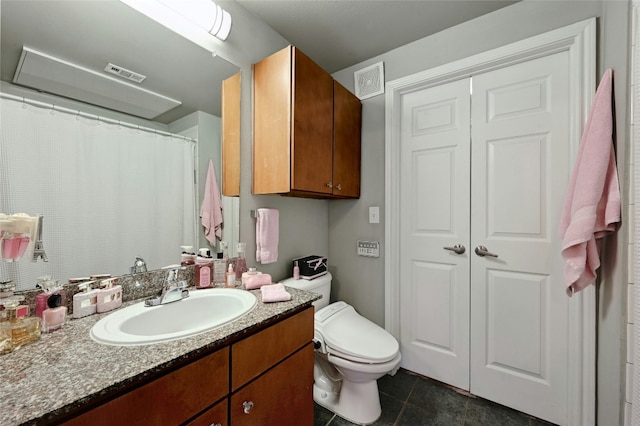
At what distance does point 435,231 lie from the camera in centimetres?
176

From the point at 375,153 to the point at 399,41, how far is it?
77 cm

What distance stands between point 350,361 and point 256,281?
0.64 metres

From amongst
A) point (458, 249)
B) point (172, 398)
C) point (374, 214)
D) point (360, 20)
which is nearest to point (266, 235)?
point (374, 214)

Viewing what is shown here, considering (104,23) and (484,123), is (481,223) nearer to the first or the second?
(484,123)

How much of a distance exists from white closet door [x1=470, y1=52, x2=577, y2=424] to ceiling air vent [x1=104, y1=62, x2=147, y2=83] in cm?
182

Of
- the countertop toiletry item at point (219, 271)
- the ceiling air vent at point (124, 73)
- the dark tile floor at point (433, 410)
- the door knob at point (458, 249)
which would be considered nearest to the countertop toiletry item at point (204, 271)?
the countertop toiletry item at point (219, 271)

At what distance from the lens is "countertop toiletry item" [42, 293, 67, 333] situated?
788mm

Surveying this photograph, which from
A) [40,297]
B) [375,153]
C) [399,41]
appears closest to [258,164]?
[375,153]

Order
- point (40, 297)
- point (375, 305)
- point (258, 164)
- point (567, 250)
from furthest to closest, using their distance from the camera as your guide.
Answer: point (375, 305)
point (258, 164)
point (567, 250)
point (40, 297)

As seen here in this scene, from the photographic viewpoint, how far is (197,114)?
131cm

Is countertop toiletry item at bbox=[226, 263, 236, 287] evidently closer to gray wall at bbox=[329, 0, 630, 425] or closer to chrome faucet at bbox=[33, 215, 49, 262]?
chrome faucet at bbox=[33, 215, 49, 262]

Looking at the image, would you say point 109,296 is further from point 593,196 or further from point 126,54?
point 593,196

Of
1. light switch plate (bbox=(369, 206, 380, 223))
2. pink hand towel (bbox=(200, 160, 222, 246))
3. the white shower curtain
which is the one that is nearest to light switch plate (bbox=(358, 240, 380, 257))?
light switch plate (bbox=(369, 206, 380, 223))

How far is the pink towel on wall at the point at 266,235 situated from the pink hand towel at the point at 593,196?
147 cm
